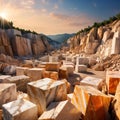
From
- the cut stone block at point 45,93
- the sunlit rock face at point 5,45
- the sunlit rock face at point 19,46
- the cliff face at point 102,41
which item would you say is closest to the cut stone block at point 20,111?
the cut stone block at point 45,93

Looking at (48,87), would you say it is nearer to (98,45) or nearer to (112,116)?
(112,116)

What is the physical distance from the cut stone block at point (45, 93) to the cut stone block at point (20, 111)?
0.24 meters

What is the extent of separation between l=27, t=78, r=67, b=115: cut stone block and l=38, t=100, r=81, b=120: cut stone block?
25 centimetres

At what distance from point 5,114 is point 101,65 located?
1074cm

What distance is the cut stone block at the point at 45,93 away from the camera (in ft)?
9.76

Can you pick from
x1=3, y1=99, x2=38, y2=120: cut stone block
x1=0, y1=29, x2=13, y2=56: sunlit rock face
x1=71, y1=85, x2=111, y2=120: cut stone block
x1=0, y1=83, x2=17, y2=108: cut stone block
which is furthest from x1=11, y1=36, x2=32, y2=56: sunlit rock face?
x1=71, y1=85, x2=111, y2=120: cut stone block

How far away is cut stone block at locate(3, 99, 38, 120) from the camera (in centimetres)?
271

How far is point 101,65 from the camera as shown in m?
12.7

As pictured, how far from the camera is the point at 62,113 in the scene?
2.57 m

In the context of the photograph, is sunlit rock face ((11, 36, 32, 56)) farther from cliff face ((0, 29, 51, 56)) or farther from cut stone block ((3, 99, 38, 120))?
cut stone block ((3, 99, 38, 120))

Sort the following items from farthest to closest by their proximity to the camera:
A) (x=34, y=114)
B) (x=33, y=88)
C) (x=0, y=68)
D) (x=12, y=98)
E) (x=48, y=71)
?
(x=0, y=68)
(x=48, y=71)
(x=12, y=98)
(x=33, y=88)
(x=34, y=114)

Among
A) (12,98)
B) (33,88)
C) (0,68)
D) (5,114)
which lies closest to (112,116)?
(33,88)

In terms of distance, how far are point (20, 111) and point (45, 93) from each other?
0.55m

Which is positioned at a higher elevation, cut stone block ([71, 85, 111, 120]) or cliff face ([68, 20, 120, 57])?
cliff face ([68, 20, 120, 57])
